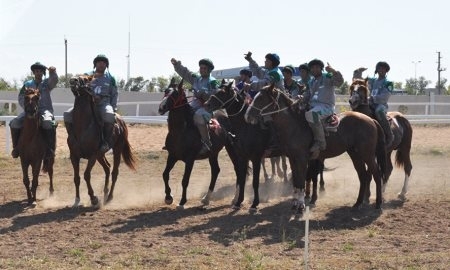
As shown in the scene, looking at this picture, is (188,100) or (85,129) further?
(188,100)

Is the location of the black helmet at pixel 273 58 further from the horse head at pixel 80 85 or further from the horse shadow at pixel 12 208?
the horse shadow at pixel 12 208

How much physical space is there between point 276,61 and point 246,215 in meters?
2.97

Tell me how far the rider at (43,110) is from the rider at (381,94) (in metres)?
6.42

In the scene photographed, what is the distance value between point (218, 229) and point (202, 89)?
331 centimetres

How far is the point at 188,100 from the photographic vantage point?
41.4 ft

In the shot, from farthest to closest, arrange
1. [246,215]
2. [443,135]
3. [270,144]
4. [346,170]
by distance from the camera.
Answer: [443,135] < [346,170] < [270,144] < [246,215]

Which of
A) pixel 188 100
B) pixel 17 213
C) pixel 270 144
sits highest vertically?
pixel 188 100

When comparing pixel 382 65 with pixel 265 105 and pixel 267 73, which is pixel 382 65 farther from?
pixel 265 105

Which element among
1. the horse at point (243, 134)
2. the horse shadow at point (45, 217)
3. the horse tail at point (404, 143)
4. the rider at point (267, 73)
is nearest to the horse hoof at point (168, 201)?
the horse at point (243, 134)

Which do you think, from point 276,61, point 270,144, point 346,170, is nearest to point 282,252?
point 270,144

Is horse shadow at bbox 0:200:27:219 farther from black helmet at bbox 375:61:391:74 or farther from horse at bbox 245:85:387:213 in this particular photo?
black helmet at bbox 375:61:391:74

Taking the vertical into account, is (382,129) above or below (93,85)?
below

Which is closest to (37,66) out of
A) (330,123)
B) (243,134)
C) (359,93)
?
(243,134)

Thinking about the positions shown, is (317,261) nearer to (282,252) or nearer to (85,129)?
(282,252)
